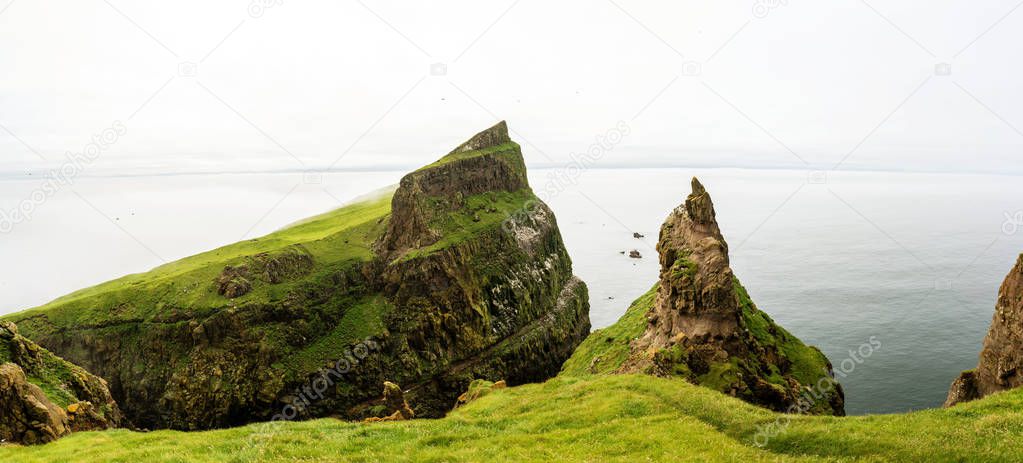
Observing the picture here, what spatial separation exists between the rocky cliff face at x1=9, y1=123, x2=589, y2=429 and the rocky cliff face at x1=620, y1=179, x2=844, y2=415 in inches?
1875

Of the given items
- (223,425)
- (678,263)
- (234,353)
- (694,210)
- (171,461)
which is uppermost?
(694,210)

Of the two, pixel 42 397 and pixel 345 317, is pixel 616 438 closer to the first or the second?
pixel 42 397

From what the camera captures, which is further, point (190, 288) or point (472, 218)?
point (472, 218)

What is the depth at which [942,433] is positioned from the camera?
1933cm

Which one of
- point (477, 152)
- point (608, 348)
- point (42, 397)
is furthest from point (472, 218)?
point (42, 397)

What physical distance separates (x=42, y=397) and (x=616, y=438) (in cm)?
4004

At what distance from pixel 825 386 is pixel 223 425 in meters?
83.4

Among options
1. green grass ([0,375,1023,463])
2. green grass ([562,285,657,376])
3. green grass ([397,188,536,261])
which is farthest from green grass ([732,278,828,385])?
green grass ([397,188,536,261])

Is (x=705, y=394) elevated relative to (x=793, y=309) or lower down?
lower down

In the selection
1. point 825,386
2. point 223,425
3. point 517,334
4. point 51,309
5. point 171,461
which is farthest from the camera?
point 517,334

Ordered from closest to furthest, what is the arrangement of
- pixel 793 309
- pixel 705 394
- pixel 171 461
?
pixel 171 461
pixel 705 394
pixel 793 309

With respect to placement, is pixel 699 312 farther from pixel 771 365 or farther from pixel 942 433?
pixel 942 433

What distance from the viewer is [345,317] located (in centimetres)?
8956

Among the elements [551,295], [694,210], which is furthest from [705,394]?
[551,295]
